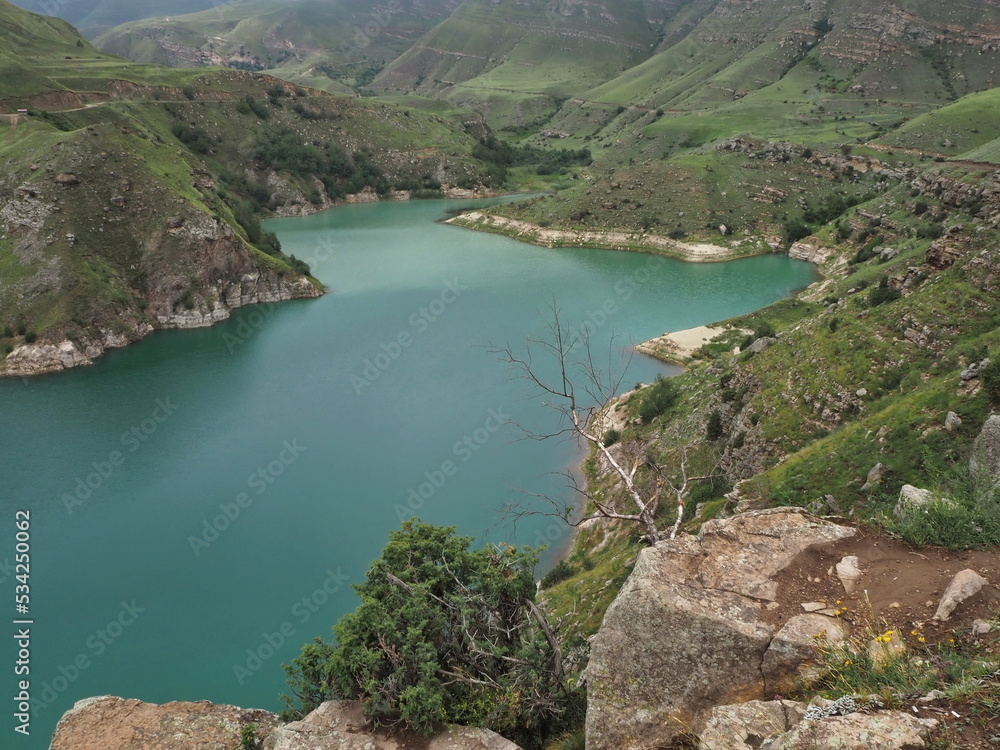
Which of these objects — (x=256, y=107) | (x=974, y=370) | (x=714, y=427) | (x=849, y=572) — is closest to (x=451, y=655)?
(x=849, y=572)

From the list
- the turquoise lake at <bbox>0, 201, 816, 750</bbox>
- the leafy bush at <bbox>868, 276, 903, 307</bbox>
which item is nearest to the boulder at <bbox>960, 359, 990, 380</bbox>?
the leafy bush at <bbox>868, 276, 903, 307</bbox>

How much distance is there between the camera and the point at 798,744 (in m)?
5.86

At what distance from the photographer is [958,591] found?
7.12 metres

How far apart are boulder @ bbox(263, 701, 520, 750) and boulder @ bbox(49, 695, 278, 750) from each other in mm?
3654

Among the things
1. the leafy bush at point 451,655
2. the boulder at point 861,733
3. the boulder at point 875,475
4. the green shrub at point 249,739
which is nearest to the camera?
the boulder at point 861,733

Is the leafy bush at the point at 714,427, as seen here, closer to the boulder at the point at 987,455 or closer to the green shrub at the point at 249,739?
the boulder at the point at 987,455

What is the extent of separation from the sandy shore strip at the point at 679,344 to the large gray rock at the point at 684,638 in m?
35.4

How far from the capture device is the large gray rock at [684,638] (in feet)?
26.8

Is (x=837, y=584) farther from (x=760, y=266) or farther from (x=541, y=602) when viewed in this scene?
(x=760, y=266)

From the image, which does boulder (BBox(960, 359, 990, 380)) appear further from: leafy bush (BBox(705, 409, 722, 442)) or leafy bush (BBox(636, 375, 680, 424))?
leafy bush (BBox(636, 375, 680, 424))

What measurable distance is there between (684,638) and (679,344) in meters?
38.8

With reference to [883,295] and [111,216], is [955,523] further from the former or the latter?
[111,216]

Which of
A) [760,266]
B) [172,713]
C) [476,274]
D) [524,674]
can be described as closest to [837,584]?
[524,674]

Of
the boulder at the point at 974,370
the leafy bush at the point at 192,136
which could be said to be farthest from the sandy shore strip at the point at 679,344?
the leafy bush at the point at 192,136
